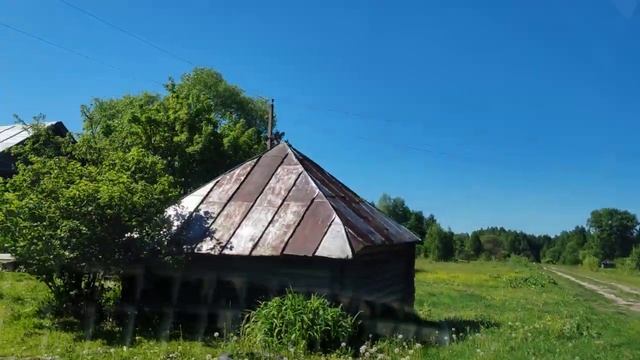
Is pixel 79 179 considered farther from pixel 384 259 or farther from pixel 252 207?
pixel 384 259

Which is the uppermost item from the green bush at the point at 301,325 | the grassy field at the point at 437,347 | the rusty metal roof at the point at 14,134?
the rusty metal roof at the point at 14,134

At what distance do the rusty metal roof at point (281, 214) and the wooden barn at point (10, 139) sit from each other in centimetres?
1448

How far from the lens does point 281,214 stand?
13055 mm

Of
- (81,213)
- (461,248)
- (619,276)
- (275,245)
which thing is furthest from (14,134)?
(461,248)

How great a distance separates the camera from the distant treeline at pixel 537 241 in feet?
288

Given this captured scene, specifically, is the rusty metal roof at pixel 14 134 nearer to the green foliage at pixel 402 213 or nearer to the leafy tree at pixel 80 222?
the leafy tree at pixel 80 222

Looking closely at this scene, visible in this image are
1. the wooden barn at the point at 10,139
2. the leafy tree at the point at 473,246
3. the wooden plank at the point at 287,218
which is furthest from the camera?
the leafy tree at the point at 473,246

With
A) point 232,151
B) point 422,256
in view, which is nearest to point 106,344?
point 232,151

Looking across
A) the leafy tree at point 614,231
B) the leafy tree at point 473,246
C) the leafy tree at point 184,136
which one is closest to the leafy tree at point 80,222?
the leafy tree at point 184,136

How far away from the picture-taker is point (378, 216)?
15.2 meters

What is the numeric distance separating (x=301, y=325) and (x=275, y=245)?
194cm

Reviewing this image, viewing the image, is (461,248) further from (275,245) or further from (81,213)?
(81,213)

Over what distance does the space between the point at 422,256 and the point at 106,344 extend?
82142 mm

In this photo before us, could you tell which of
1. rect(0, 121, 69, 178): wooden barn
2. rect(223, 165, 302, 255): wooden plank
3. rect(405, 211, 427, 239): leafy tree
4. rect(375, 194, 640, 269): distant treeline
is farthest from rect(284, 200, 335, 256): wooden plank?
rect(405, 211, 427, 239): leafy tree
